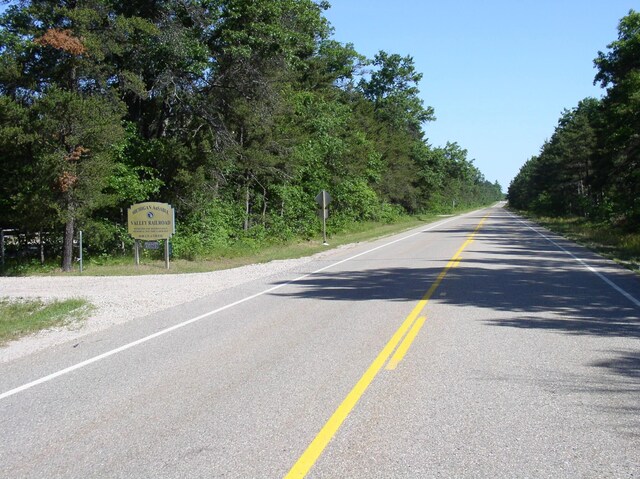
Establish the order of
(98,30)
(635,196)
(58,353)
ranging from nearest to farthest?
(58,353) < (98,30) < (635,196)

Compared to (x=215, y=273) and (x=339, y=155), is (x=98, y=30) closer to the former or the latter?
(x=215, y=273)

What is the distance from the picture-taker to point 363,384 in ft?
21.0

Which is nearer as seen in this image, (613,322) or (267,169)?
(613,322)

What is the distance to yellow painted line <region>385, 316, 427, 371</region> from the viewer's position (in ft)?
23.8

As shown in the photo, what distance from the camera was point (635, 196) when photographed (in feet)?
122

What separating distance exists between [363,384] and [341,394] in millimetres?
424

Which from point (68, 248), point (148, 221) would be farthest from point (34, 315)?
point (68, 248)

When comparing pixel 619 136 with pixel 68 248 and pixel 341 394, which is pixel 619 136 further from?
pixel 341 394

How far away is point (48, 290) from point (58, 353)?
7.86 m

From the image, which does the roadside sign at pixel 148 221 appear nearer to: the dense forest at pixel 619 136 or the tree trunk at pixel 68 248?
the tree trunk at pixel 68 248

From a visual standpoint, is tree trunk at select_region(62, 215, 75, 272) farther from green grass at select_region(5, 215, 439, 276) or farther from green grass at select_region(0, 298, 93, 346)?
green grass at select_region(0, 298, 93, 346)

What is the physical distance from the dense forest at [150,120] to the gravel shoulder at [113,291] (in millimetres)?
4211

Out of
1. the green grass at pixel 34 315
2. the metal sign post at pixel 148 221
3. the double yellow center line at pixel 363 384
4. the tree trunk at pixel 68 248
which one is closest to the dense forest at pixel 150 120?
the tree trunk at pixel 68 248

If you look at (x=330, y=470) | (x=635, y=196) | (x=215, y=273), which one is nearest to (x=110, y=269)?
(x=215, y=273)
